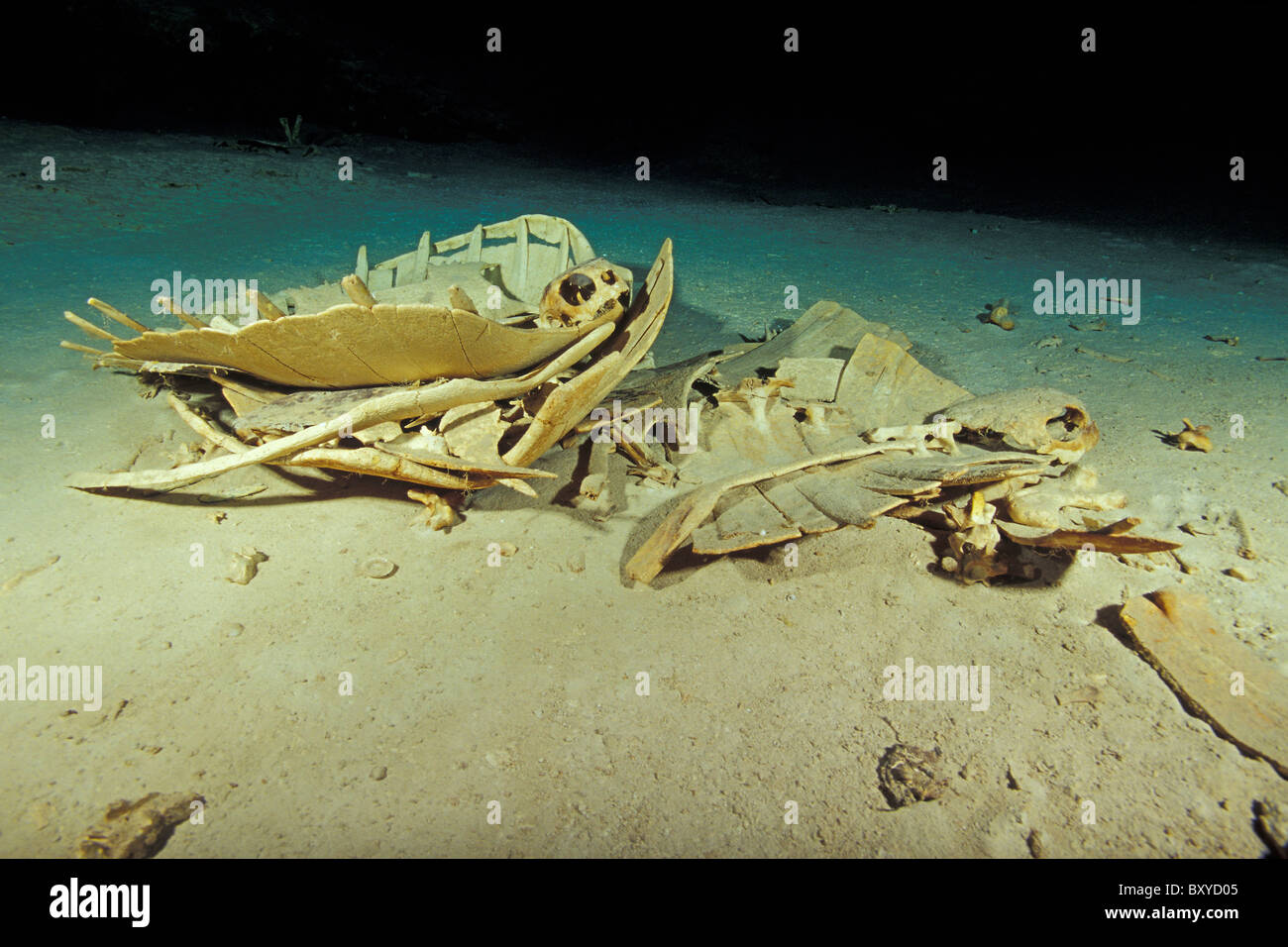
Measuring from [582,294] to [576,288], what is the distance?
5cm

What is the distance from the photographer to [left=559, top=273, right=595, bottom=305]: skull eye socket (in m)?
3.90

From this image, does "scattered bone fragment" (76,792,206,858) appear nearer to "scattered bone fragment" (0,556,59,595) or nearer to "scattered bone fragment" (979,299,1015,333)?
"scattered bone fragment" (0,556,59,595)

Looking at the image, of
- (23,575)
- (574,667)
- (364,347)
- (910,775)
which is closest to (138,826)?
(574,667)

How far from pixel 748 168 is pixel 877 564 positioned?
12.0m

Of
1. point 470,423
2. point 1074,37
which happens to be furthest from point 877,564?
point 1074,37

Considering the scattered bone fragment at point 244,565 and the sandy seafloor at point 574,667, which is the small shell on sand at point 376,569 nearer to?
the sandy seafloor at point 574,667

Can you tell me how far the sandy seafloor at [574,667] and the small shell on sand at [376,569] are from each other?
44 mm

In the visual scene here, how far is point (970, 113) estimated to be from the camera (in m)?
14.2

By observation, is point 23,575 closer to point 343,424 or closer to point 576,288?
point 343,424

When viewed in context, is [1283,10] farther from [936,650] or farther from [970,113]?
[936,650]

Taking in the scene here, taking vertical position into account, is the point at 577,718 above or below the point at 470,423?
below

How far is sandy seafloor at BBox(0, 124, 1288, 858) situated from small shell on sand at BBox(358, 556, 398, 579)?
0.04m

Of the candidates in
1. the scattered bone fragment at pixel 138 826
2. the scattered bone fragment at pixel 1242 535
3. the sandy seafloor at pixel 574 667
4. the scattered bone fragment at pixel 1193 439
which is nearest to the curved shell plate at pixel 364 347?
the sandy seafloor at pixel 574 667

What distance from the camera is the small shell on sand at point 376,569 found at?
2.86 metres
